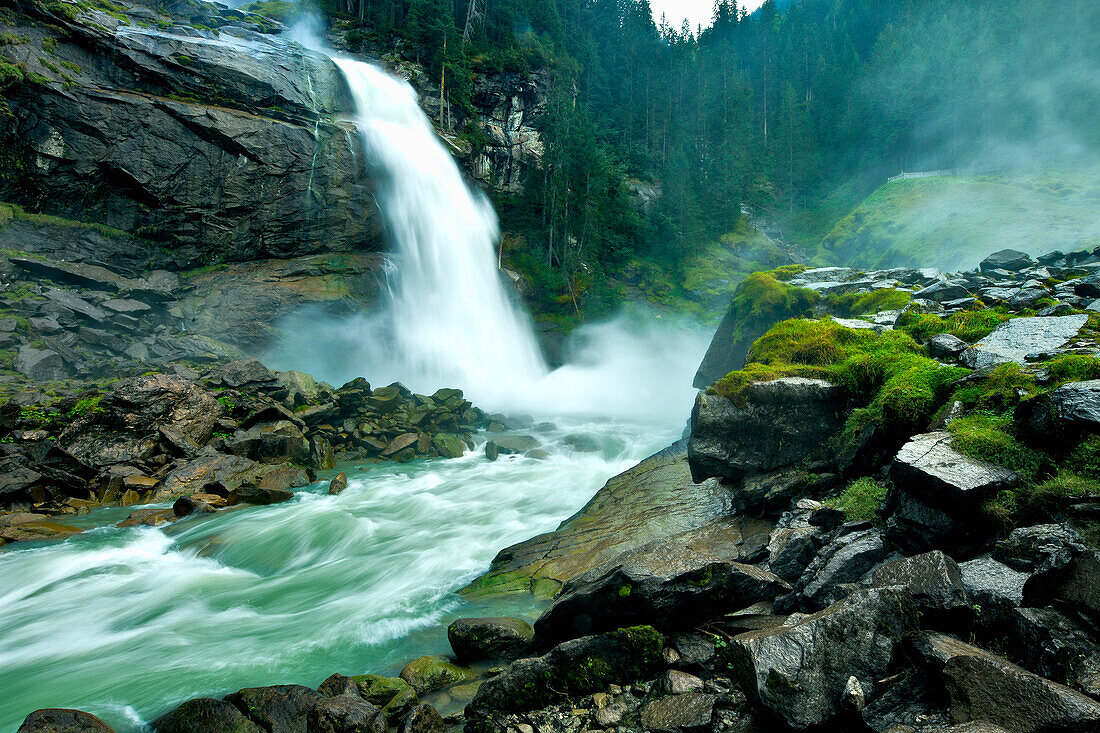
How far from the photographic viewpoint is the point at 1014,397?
16.0 ft

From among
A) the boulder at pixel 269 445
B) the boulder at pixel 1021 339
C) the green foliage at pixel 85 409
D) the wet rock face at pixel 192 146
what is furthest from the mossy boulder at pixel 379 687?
the wet rock face at pixel 192 146

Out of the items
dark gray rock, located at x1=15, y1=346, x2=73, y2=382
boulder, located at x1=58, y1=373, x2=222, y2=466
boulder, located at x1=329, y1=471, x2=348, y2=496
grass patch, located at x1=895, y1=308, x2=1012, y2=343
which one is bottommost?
boulder, located at x1=329, y1=471, x2=348, y2=496

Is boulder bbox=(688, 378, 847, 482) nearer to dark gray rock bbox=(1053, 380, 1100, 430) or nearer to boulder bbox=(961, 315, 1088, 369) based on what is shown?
boulder bbox=(961, 315, 1088, 369)

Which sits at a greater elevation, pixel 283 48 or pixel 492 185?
pixel 283 48

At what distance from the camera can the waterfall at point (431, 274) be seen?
28.8m

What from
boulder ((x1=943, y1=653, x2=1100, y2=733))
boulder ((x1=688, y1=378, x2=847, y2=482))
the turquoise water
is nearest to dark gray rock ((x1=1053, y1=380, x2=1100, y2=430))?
boulder ((x1=943, y1=653, x2=1100, y2=733))

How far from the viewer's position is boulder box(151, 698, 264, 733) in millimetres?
4688

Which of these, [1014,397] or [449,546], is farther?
[449,546]

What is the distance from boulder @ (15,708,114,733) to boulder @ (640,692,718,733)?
16.6 feet

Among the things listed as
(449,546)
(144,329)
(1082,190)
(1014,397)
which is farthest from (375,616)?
(1082,190)

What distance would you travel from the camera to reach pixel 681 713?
353cm

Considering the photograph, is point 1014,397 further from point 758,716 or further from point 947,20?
point 947,20

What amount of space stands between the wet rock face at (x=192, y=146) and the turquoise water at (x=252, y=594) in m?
19.4

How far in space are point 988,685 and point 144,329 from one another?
2851cm
